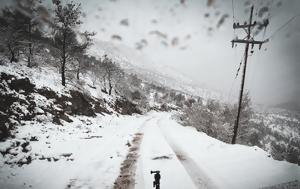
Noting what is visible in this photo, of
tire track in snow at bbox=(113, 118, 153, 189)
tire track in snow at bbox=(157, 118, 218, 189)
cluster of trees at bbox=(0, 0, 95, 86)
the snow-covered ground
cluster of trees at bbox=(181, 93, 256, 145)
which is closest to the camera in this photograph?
tire track in snow at bbox=(113, 118, 153, 189)

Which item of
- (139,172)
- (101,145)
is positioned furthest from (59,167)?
(101,145)

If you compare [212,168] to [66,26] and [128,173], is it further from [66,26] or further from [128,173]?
[66,26]

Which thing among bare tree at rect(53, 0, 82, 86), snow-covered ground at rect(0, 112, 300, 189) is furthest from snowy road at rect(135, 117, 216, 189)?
bare tree at rect(53, 0, 82, 86)

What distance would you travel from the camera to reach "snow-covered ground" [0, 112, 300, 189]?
789 centimetres

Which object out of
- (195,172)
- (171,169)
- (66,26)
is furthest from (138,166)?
(66,26)

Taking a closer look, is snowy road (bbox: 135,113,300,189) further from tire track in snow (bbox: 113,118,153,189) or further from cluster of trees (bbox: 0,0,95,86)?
cluster of trees (bbox: 0,0,95,86)

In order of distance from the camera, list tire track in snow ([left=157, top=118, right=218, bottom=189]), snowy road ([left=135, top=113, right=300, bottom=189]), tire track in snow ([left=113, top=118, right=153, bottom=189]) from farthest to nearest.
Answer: snowy road ([left=135, top=113, right=300, bottom=189]), tire track in snow ([left=157, top=118, right=218, bottom=189]), tire track in snow ([left=113, top=118, right=153, bottom=189])

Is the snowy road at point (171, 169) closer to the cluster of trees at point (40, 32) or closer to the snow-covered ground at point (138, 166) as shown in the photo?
the snow-covered ground at point (138, 166)

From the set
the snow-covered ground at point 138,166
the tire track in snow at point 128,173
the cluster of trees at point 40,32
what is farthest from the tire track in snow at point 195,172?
the cluster of trees at point 40,32

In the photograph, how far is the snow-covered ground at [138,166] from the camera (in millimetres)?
7887

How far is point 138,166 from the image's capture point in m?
10.1

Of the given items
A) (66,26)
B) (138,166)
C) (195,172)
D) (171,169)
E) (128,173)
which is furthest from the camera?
(66,26)

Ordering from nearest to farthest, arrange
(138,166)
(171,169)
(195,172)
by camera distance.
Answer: (195,172) → (171,169) → (138,166)

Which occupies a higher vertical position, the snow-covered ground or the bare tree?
the bare tree
